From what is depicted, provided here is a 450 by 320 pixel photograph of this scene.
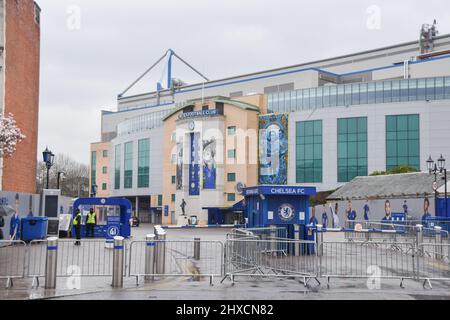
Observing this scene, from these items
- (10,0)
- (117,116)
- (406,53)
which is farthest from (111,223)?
(117,116)

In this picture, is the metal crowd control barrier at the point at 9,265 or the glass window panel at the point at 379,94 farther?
the glass window panel at the point at 379,94

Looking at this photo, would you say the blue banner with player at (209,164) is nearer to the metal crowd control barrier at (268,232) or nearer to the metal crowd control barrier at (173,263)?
the metal crowd control barrier at (173,263)

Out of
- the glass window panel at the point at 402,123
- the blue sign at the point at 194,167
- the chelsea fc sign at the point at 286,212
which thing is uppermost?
the glass window panel at the point at 402,123

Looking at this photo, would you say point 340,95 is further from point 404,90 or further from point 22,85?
point 22,85

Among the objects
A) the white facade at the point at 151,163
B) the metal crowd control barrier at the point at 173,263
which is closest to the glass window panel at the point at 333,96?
the white facade at the point at 151,163

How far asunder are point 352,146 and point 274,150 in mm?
9006

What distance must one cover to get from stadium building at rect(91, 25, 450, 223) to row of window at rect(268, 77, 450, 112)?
0.10 metres

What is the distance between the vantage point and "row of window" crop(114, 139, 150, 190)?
279 ft

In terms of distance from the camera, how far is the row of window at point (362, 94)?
61188mm

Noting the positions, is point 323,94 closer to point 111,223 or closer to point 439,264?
Answer: point 111,223

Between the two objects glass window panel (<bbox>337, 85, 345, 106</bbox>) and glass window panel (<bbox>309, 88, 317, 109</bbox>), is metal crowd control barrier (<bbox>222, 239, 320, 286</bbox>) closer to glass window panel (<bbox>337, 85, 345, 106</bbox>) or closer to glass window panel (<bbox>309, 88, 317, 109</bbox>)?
glass window panel (<bbox>337, 85, 345, 106</bbox>)

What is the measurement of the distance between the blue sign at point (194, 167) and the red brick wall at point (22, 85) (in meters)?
29.7

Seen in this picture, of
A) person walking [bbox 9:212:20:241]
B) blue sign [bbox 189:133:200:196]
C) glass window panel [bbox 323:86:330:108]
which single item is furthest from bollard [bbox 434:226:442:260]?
blue sign [bbox 189:133:200:196]

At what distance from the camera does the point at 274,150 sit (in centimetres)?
6788
